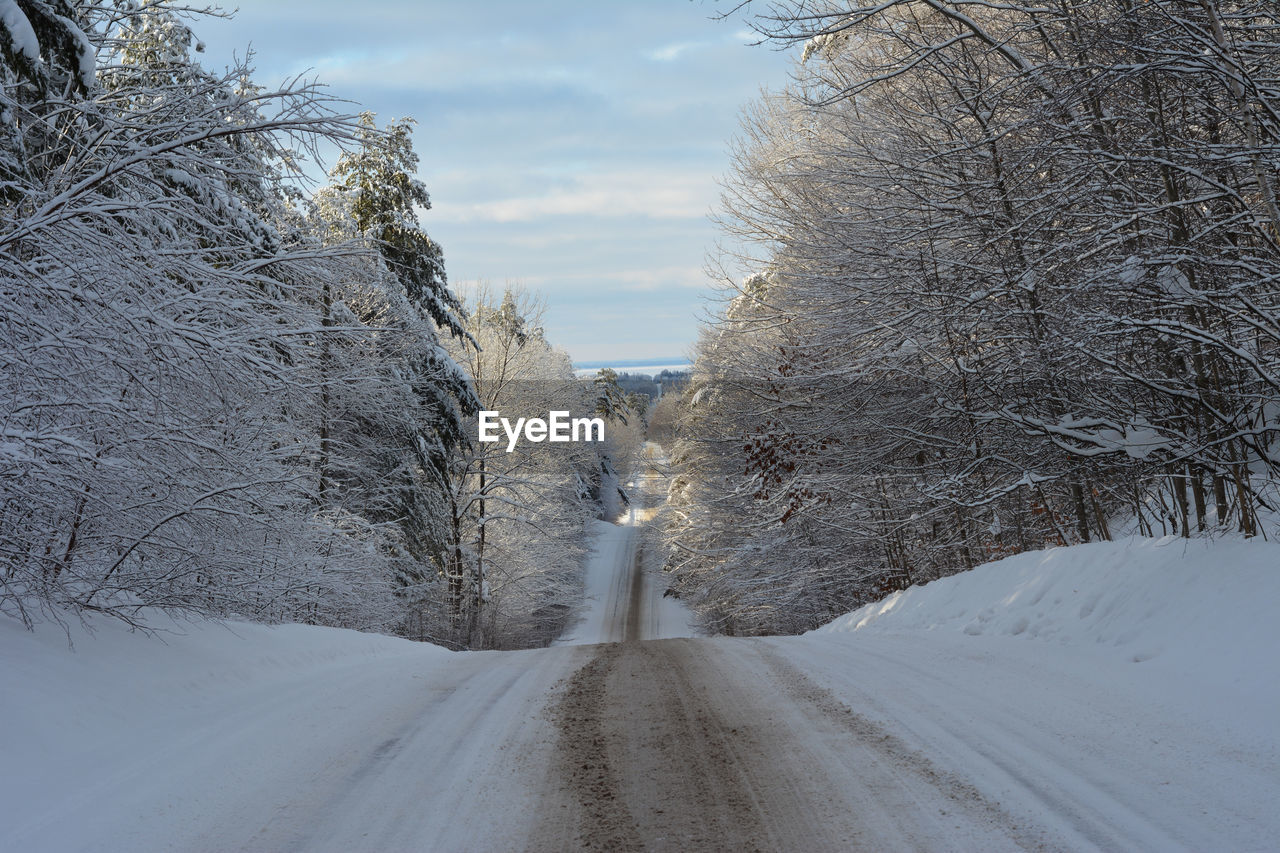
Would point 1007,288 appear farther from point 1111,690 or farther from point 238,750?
point 238,750

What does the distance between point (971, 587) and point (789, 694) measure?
4.86m

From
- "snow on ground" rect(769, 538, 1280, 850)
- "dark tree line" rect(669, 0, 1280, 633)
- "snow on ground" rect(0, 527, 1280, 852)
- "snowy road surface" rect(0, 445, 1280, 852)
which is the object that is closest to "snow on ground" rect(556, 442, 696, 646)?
"dark tree line" rect(669, 0, 1280, 633)

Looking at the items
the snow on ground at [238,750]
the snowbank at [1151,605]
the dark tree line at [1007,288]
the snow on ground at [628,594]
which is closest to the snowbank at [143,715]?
the snow on ground at [238,750]

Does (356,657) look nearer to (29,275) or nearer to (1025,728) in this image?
(29,275)

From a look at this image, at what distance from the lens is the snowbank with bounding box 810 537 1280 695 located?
502cm

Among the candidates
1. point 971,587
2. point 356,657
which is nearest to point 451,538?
point 356,657

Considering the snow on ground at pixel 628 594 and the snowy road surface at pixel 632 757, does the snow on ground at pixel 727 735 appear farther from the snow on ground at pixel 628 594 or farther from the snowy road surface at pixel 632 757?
the snow on ground at pixel 628 594

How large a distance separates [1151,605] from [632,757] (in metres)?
4.20

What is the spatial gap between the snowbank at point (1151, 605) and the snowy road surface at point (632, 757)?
29 centimetres

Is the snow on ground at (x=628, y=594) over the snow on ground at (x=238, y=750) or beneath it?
beneath

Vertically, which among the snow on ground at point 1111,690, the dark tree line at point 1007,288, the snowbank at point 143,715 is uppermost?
the dark tree line at point 1007,288

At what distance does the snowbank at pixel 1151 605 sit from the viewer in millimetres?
5023

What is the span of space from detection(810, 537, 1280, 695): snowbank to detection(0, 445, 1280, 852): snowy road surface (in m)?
0.29

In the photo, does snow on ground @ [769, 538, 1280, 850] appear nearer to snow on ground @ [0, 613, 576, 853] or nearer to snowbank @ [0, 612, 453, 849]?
snow on ground @ [0, 613, 576, 853]
